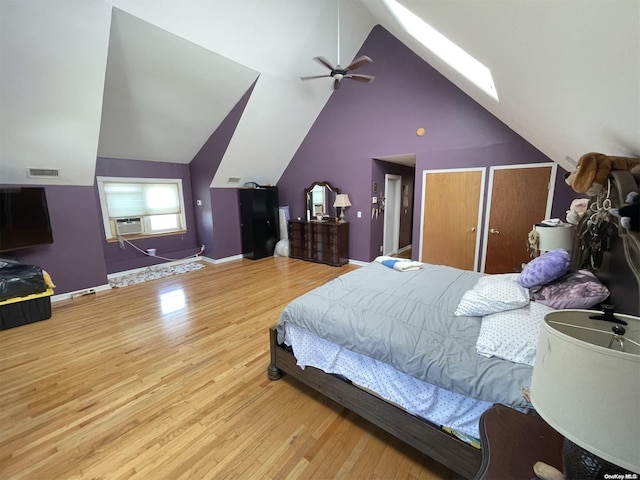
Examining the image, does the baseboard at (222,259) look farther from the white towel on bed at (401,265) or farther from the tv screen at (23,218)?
the white towel on bed at (401,265)

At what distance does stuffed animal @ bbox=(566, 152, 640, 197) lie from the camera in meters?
1.14

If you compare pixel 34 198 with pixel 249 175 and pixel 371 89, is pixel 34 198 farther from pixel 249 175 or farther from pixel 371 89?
pixel 371 89

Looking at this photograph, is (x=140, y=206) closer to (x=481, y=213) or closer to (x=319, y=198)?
(x=319, y=198)

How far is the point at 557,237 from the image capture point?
7.37 ft

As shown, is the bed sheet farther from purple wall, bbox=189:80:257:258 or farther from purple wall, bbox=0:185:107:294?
purple wall, bbox=189:80:257:258

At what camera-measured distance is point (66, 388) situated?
2016 mm

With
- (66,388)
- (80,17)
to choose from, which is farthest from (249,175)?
(66,388)

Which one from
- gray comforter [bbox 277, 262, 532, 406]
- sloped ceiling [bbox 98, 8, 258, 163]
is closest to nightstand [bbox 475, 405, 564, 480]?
gray comforter [bbox 277, 262, 532, 406]

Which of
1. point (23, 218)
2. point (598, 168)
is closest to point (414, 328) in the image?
point (598, 168)

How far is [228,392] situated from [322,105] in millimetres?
4879

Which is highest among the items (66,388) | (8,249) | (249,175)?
(249,175)

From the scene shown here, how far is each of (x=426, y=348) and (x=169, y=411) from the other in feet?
5.69

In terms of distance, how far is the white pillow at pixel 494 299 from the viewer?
1.50 m

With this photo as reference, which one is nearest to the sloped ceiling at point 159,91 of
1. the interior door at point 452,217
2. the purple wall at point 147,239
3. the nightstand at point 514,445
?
the purple wall at point 147,239
